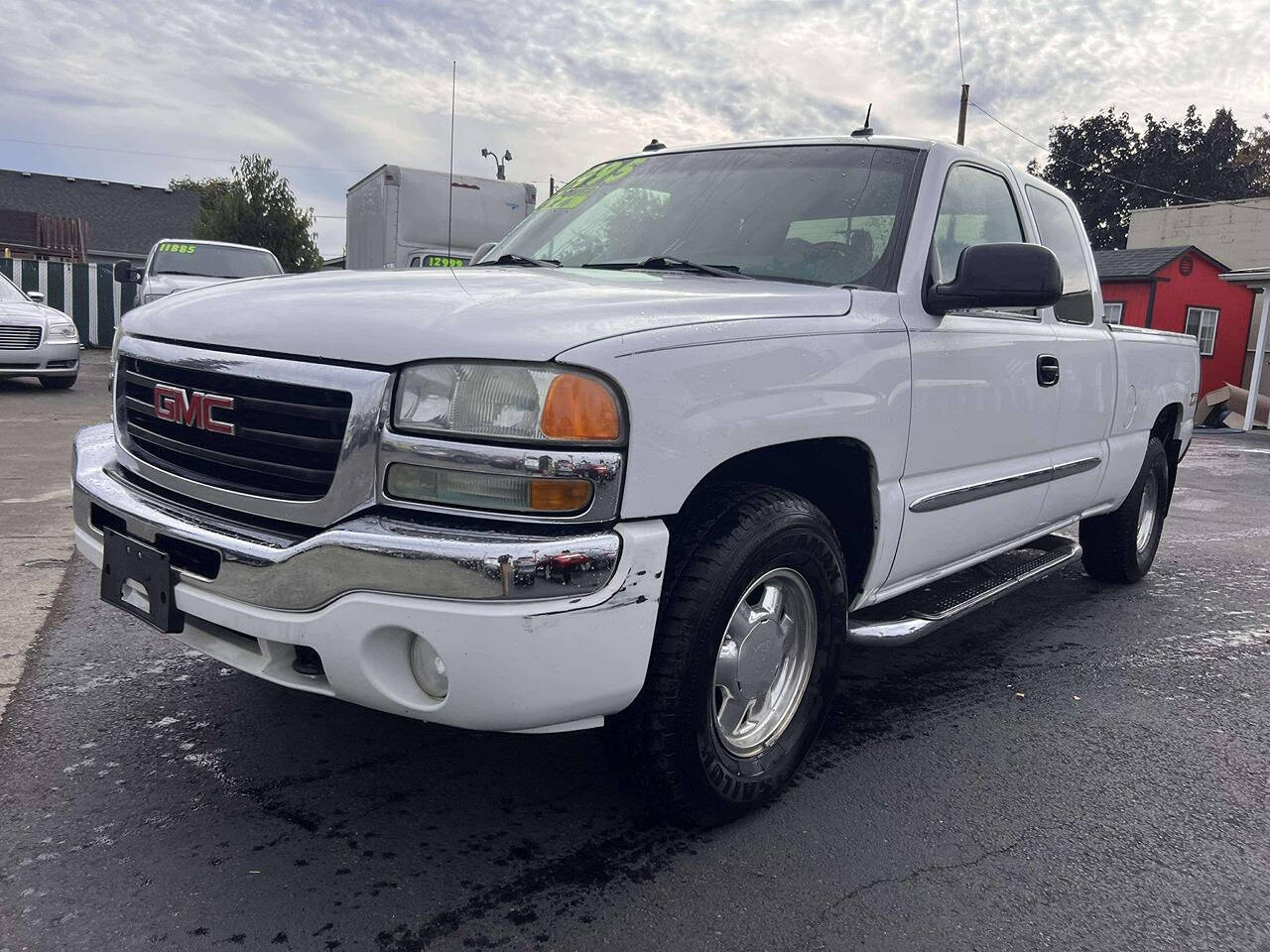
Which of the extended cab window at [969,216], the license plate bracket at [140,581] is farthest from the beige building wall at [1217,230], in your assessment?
the license plate bracket at [140,581]

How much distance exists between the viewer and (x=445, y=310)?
2.24 m

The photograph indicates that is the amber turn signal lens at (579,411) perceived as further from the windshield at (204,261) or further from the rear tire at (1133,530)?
the windshield at (204,261)

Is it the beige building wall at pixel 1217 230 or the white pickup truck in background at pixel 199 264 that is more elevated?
the beige building wall at pixel 1217 230

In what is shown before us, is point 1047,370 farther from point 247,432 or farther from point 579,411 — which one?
point 247,432

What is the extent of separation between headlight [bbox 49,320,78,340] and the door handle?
11.2 metres

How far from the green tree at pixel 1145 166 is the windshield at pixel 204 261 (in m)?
43.5

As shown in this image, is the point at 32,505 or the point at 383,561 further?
the point at 32,505

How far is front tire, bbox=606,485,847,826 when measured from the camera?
234 centimetres

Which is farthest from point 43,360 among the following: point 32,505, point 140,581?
point 140,581

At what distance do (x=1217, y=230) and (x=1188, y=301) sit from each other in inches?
333

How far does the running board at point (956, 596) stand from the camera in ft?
10.1

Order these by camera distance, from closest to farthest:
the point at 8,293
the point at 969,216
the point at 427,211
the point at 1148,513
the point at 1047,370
A: 1. the point at 969,216
2. the point at 1047,370
3. the point at 1148,513
4. the point at 8,293
5. the point at 427,211

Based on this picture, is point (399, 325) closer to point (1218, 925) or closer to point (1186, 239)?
point (1218, 925)

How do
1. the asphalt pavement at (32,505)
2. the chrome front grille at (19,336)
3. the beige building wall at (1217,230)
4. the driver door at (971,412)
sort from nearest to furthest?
1. the driver door at (971,412)
2. the asphalt pavement at (32,505)
3. the chrome front grille at (19,336)
4. the beige building wall at (1217,230)
